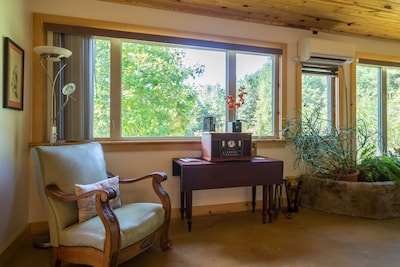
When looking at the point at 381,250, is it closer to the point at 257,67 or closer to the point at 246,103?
the point at 246,103

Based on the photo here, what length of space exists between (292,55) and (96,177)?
2.80 metres

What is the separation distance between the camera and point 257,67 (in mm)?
3303

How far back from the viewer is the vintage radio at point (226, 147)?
2.61 metres

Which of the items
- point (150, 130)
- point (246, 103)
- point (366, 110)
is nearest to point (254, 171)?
point (246, 103)

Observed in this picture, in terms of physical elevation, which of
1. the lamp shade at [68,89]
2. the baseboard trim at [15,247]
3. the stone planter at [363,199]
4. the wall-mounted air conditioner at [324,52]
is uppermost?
the wall-mounted air conditioner at [324,52]

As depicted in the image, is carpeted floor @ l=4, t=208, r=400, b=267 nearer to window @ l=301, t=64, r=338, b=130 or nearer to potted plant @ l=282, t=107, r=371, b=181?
potted plant @ l=282, t=107, r=371, b=181

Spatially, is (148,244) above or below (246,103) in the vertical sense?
below

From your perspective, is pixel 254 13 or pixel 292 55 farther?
pixel 292 55

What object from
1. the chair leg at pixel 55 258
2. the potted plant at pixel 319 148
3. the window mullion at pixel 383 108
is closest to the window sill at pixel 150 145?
the potted plant at pixel 319 148

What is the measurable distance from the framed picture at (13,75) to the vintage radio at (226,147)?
1715 millimetres

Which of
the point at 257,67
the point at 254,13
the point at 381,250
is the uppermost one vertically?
the point at 254,13

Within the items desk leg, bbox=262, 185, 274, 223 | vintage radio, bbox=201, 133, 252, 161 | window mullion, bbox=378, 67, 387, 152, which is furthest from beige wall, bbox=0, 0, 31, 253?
window mullion, bbox=378, 67, 387, 152

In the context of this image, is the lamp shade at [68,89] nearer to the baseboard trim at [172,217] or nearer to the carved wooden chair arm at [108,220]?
the carved wooden chair arm at [108,220]

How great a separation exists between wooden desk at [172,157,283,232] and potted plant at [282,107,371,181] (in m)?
0.69
